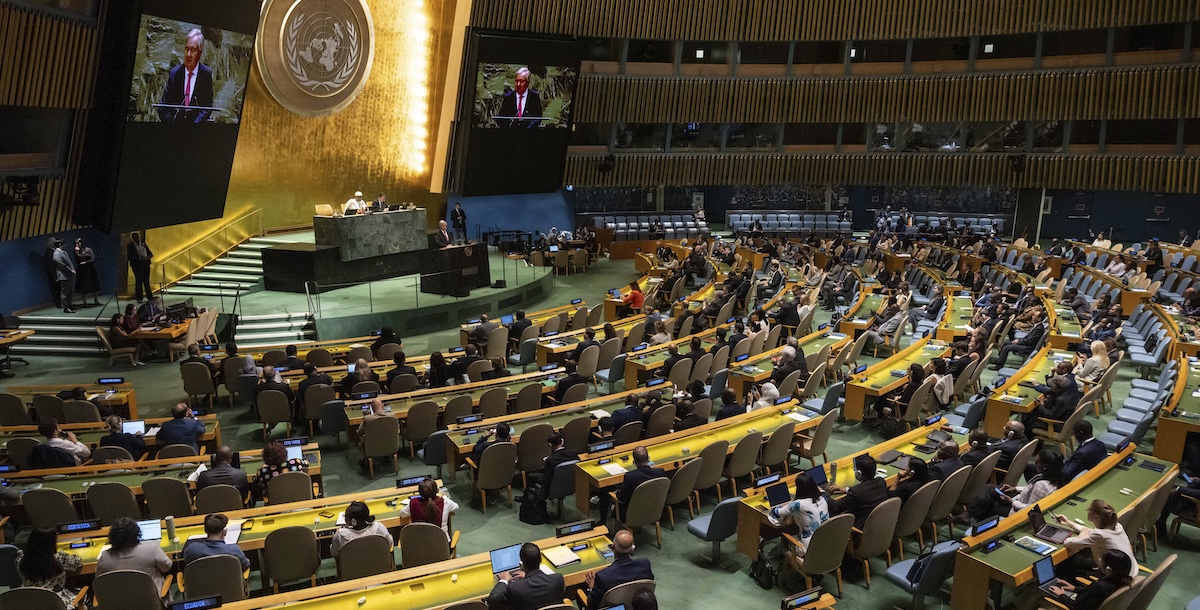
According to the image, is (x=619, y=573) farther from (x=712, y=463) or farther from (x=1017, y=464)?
(x=1017, y=464)

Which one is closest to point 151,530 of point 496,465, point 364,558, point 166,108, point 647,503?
point 364,558

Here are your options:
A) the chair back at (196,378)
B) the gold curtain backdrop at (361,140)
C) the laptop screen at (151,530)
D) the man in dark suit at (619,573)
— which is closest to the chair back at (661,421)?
the man in dark suit at (619,573)

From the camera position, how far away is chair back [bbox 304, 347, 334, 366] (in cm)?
1230

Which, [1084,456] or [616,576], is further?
[1084,456]

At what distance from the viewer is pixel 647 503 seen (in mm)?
7434

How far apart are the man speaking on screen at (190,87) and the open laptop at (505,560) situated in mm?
13822

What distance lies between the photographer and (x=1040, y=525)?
650cm

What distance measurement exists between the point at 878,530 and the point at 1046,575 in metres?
1.30

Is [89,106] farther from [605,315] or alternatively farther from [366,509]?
[366,509]

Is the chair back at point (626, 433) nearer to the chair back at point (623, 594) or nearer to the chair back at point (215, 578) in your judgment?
the chair back at point (623, 594)

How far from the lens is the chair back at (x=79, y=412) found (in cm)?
974

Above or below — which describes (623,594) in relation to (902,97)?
below

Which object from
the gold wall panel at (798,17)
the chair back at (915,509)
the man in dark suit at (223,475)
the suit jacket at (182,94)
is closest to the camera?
the chair back at (915,509)

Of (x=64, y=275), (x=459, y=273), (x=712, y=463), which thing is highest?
(x=459, y=273)
